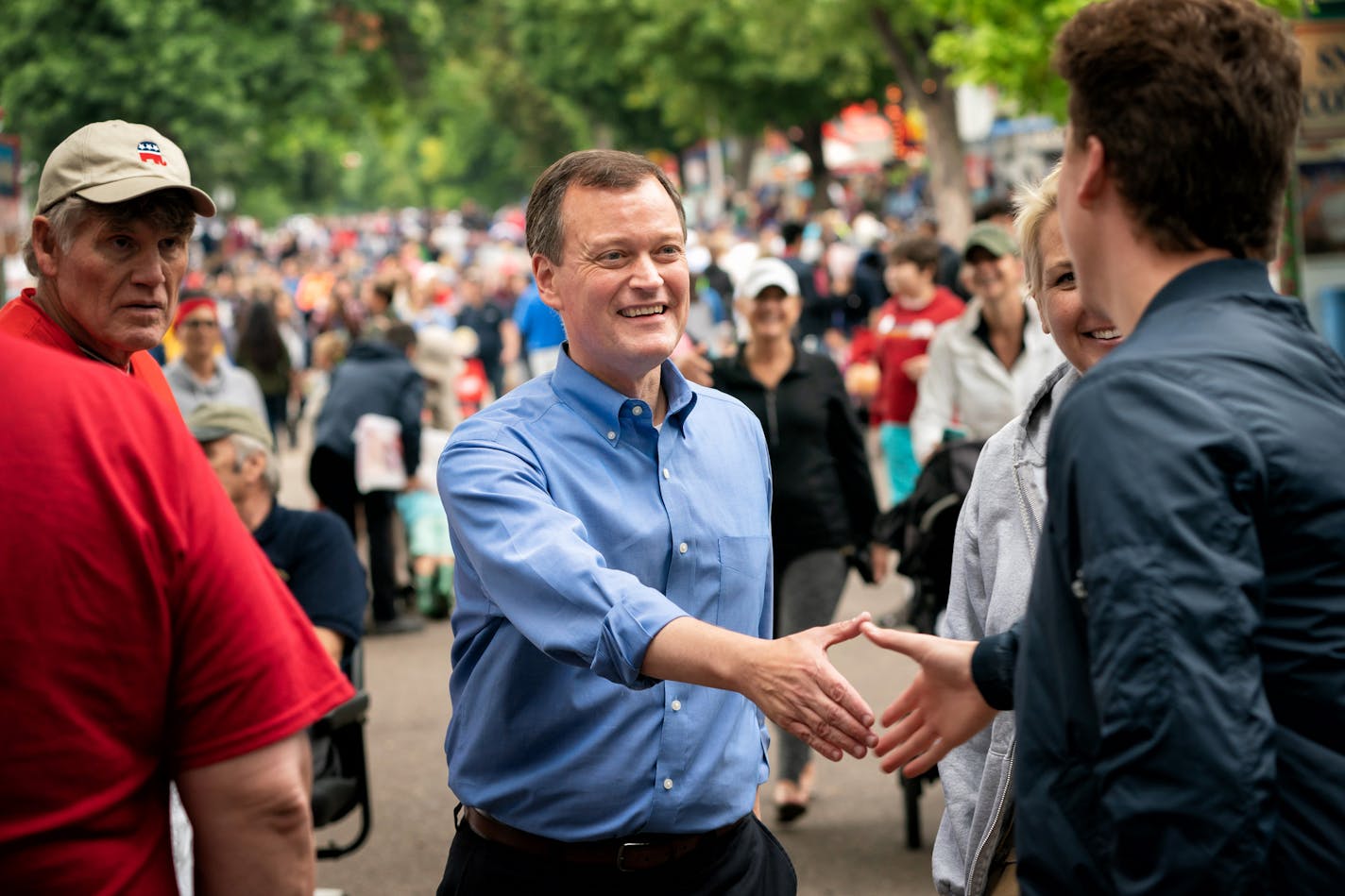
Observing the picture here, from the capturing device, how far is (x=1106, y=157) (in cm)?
207

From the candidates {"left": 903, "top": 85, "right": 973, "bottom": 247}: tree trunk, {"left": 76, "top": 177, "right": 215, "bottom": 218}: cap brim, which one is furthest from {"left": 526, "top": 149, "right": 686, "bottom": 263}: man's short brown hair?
{"left": 903, "top": 85, "right": 973, "bottom": 247}: tree trunk

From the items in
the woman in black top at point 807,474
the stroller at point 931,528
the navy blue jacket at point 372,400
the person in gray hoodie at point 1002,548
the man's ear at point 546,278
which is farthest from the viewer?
the navy blue jacket at point 372,400

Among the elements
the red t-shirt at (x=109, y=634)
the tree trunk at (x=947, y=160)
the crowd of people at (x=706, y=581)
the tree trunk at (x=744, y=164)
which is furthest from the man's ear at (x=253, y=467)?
the tree trunk at (x=744, y=164)

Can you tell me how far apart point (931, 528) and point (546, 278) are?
3024 mm

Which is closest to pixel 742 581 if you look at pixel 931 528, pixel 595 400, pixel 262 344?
pixel 595 400

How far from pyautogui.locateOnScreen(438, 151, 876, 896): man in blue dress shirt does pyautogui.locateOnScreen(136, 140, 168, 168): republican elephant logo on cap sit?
0.77m

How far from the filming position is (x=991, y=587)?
3.25 metres

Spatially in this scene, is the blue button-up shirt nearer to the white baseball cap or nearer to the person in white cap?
the person in white cap

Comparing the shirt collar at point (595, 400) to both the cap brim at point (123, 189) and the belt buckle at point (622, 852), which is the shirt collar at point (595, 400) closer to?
the belt buckle at point (622, 852)

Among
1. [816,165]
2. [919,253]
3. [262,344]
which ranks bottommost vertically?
[262,344]

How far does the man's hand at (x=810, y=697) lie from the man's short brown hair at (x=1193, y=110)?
0.88m

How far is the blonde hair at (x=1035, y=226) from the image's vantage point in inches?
130

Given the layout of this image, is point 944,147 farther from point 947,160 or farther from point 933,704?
point 933,704

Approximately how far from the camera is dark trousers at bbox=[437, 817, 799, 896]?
10.3 ft
